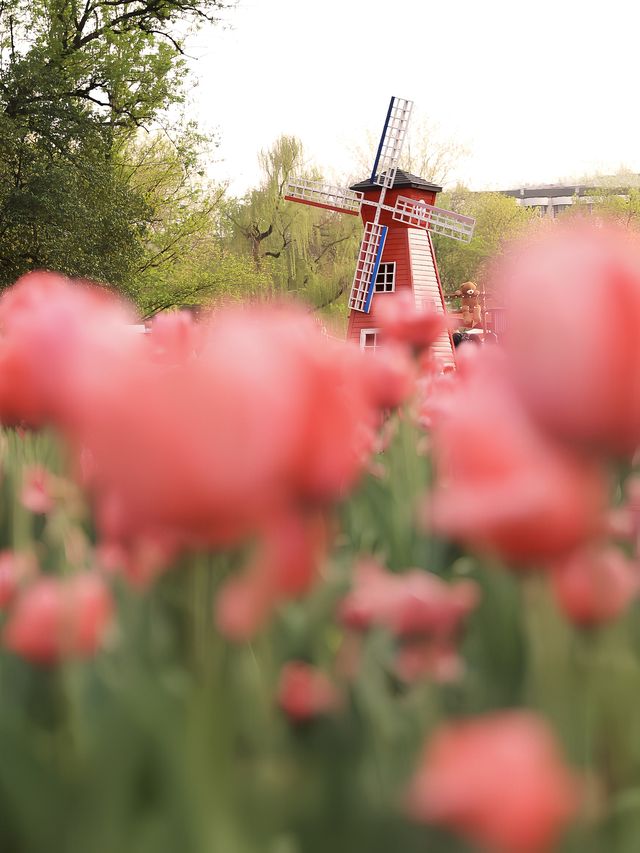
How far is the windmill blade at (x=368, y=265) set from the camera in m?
17.0

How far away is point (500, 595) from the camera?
0.78 meters

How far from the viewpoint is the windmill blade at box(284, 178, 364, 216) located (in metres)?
18.0

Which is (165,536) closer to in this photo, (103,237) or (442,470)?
(442,470)

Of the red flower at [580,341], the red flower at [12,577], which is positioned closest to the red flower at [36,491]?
the red flower at [12,577]

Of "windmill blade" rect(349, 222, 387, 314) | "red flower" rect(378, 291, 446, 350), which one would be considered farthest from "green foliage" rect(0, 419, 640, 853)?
"windmill blade" rect(349, 222, 387, 314)

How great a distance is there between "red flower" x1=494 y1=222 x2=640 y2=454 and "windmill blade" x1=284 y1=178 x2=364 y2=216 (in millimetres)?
17733

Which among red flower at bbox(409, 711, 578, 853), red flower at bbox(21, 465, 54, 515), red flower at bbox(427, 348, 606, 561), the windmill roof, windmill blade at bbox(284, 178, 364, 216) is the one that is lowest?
red flower at bbox(21, 465, 54, 515)

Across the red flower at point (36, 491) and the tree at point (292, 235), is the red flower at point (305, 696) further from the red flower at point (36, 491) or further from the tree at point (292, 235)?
the tree at point (292, 235)

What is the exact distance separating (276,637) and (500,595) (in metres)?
0.22

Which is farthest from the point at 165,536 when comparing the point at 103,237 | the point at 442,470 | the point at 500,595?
the point at 103,237

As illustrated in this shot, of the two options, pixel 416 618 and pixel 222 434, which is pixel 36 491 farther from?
pixel 222 434

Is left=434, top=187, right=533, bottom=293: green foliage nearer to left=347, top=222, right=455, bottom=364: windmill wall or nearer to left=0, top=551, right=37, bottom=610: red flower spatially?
left=347, top=222, right=455, bottom=364: windmill wall

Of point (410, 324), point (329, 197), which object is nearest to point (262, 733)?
point (410, 324)

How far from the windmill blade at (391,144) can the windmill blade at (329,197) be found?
62cm
